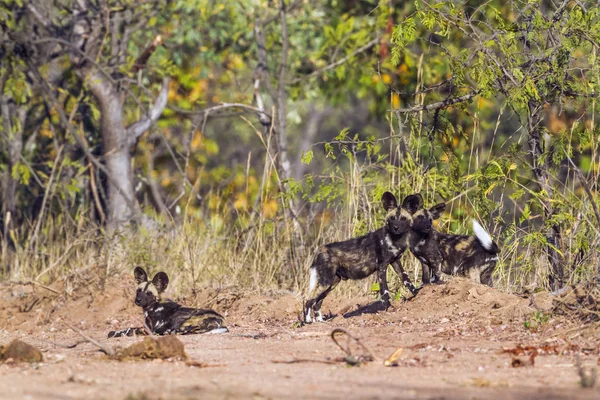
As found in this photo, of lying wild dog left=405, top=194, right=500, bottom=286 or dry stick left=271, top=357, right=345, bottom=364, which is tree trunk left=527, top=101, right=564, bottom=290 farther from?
dry stick left=271, top=357, right=345, bottom=364

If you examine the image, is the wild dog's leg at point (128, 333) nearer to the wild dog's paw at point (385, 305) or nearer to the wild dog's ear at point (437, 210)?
the wild dog's paw at point (385, 305)

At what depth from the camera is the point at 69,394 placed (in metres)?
4.12

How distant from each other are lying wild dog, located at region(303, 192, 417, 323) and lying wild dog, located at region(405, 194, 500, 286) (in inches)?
5.3

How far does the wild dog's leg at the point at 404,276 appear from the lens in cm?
744

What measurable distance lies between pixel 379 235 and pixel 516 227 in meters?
1.04

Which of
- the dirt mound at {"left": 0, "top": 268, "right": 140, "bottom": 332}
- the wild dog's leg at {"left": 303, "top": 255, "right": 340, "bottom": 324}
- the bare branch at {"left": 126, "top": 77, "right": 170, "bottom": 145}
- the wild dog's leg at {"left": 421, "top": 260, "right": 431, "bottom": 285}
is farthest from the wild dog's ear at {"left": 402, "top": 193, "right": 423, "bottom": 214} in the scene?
the bare branch at {"left": 126, "top": 77, "right": 170, "bottom": 145}

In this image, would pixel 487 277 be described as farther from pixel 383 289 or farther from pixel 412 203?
pixel 383 289

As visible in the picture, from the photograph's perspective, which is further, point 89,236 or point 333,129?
point 333,129

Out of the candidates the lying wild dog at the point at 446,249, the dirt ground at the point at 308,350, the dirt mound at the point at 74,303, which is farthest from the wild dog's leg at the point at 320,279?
the dirt mound at the point at 74,303

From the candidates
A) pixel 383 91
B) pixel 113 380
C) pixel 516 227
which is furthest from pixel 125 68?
pixel 113 380

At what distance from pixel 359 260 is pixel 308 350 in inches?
77.2

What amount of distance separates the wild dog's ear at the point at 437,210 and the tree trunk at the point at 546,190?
776mm

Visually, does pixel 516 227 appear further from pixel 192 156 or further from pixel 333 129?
pixel 333 129

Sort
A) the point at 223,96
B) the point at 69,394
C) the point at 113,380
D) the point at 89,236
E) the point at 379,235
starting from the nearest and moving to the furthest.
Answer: the point at 69,394, the point at 113,380, the point at 379,235, the point at 89,236, the point at 223,96
